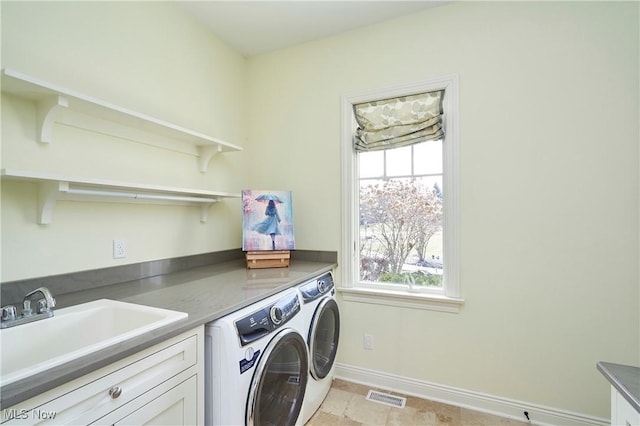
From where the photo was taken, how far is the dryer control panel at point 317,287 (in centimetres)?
174

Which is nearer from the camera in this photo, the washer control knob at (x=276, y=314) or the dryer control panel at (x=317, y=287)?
the washer control knob at (x=276, y=314)

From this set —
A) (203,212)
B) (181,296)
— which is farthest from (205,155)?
(181,296)

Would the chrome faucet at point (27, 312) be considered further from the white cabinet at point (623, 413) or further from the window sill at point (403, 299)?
the white cabinet at point (623, 413)

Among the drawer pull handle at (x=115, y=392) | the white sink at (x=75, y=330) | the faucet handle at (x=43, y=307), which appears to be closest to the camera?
the drawer pull handle at (x=115, y=392)

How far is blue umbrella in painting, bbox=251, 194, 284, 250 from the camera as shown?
2182 millimetres

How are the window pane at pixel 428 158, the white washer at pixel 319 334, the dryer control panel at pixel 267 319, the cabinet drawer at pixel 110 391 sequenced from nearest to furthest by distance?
the cabinet drawer at pixel 110 391 → the dryer control panel at pixel 267 319 → the white washer at pixel 319 334 → the window pane at pixel 428 158

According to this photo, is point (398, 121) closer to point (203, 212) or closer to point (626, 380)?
point (203, 212)

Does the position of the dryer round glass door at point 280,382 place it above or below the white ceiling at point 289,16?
below

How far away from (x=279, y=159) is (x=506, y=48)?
5.85ft

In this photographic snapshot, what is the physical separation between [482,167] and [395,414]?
1.67 meters

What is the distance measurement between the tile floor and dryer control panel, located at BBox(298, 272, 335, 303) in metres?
0.73

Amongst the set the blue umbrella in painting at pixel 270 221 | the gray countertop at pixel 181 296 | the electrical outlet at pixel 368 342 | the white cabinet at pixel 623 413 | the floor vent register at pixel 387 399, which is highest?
the blue umbrella in painting at pixel 270 221

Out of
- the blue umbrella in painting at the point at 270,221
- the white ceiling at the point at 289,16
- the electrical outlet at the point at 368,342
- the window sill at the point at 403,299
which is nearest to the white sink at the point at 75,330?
the blue umbrella in painting at the point at 270,221

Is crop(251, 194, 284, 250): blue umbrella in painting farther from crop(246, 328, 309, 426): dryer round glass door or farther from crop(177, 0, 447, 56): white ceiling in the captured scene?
crop(177, 0, 447, 56): white ceiling
